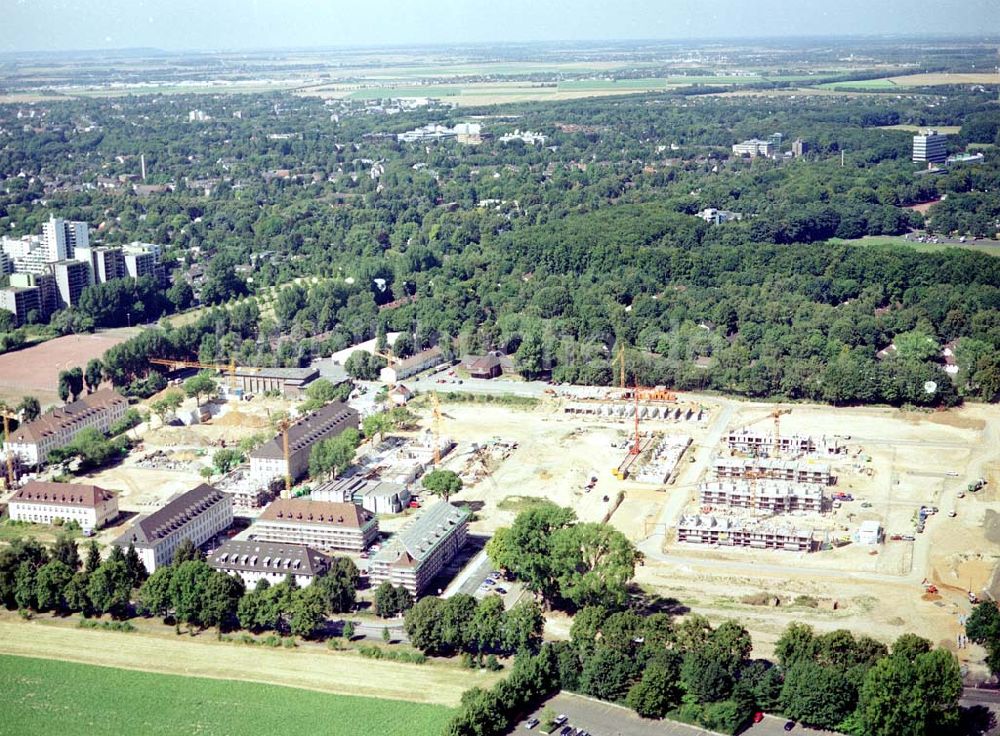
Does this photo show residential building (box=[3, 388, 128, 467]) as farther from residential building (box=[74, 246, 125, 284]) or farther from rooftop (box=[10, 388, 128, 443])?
residential building (box=[74, 246, 125, 284])

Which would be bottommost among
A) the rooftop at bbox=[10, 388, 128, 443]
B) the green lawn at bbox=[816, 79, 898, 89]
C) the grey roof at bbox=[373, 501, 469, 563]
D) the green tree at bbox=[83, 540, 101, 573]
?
the grey roof at bbox=[373, 501, 469, 563]

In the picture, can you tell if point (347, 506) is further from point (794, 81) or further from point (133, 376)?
point (794, 81)

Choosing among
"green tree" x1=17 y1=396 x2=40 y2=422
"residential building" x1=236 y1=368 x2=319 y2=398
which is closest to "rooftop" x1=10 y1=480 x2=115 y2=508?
"green tree" x1=17 y1=396 x2=40 y2=422

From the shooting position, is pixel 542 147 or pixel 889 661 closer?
pixel 889 661

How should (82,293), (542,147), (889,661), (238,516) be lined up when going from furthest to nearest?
(542,147)
(82,293)
(238,516)
(889,661)

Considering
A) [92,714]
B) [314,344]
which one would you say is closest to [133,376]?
[314,344]

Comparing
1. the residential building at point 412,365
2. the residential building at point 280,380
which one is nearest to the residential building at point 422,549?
the residential building at point 280,380

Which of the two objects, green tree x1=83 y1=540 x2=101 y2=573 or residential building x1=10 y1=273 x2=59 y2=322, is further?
residential building x1=10 y1=273 x2=59 y2=322
